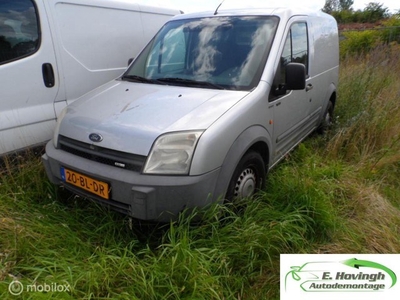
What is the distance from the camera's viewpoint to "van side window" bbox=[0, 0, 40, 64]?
2.79 m

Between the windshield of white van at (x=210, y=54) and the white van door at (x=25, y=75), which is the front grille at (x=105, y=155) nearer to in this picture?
the white van door at (x=25, y=75)

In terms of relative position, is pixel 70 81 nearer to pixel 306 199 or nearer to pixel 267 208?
pixel 267 208

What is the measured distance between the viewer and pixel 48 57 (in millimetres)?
3076

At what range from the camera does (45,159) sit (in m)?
2.54

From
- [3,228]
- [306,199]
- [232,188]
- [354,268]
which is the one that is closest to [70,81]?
[3,228]

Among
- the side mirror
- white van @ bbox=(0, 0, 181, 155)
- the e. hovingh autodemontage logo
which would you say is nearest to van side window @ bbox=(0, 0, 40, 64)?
white van @ bbox=(0, 0, 181, 155)

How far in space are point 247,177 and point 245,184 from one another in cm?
6

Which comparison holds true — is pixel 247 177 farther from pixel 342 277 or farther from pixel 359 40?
pixel 359 40

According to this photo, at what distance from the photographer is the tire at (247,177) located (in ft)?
7.68

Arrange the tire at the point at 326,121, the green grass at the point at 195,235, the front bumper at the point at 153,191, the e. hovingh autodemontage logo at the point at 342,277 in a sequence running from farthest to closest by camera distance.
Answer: the tire at the point at 326,121 → the front bumper at the point at 153,191 → the green grass at the point at 195,235 → the e. hovingh autodemontage logo at the point at 342,277

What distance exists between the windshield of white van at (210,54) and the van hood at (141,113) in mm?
183

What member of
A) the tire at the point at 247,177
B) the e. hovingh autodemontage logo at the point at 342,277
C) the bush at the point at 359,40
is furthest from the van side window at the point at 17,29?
the bush at the point at 359,40

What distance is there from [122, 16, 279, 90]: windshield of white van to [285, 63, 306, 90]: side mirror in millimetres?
235

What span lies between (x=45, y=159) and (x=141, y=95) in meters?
0.96
